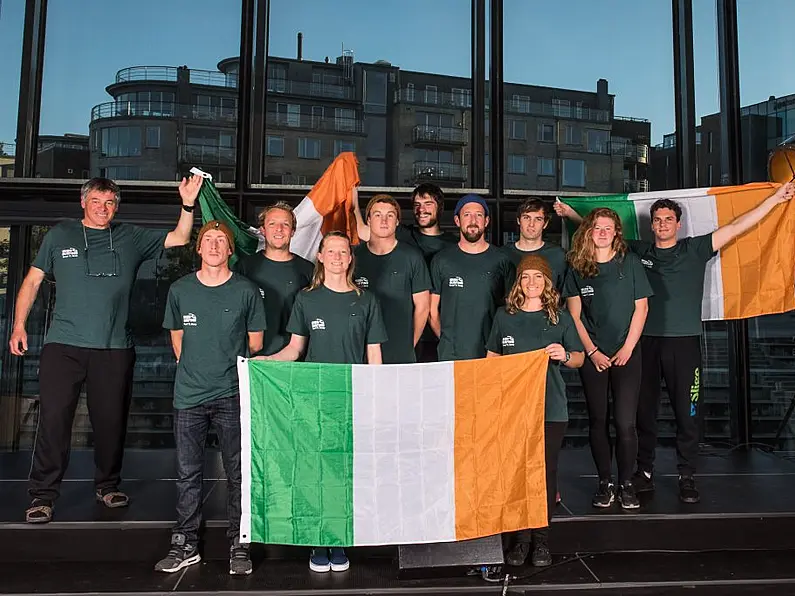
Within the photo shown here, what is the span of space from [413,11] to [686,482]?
377cm

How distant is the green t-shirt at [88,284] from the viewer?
3242mm

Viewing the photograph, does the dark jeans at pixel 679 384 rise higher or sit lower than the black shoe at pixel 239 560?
higher

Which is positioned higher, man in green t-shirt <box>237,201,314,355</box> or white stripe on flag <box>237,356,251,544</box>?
man in green t-shirt <box>237,201,314,355</box>

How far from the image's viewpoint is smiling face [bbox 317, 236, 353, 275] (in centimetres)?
289

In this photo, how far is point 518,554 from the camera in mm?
2992

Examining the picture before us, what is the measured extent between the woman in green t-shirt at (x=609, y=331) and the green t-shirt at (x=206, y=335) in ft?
5.06

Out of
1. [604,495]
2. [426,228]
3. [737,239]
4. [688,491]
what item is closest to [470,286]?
[426,228]

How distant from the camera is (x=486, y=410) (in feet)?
9.91

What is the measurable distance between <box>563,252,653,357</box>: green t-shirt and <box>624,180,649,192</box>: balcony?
204cm

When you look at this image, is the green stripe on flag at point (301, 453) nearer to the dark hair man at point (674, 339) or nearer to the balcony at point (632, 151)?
the dark hair man at point (674, 339)

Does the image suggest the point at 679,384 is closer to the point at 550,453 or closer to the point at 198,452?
the point at 550,453

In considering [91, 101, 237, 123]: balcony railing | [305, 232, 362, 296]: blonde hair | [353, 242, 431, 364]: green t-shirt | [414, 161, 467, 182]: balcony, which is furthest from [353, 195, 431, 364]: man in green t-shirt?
[91, 101, 237, 123]: balcony railing

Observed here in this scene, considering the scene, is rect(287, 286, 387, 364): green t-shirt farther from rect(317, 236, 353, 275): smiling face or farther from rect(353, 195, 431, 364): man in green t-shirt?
rect(353, 195, 431, 364): man in green t-shirt

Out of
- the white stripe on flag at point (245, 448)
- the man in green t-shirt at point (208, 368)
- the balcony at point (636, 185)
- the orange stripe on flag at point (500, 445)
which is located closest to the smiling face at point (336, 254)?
the man in green t-shirt at point (208, 368)
